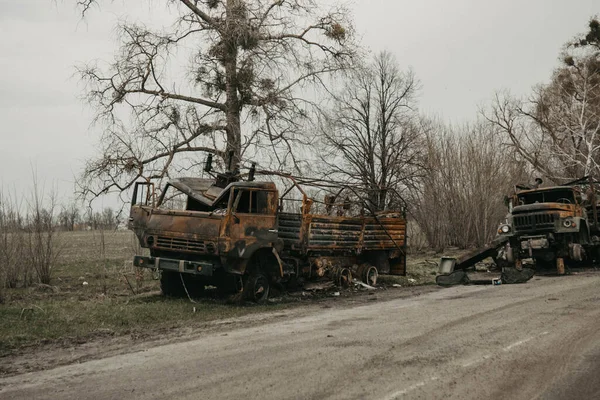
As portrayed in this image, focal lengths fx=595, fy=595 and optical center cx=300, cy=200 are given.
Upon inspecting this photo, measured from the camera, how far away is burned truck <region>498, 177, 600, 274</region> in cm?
1731

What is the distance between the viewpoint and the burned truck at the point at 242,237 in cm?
1202

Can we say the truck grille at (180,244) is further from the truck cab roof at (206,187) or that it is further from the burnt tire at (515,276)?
the burnt tire at (515,276)

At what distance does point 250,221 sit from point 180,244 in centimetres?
150

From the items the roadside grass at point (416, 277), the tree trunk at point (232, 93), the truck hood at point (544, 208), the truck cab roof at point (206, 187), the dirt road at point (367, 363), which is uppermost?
the tree trunk at point (232, 93)

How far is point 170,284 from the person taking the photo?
530 inches

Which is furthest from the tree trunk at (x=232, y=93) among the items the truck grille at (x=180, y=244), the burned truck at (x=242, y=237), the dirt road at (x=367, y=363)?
the dirt road at (x=367, y=363)

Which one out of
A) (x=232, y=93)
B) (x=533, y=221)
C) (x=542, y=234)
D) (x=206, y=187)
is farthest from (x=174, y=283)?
(x=542, y=234)

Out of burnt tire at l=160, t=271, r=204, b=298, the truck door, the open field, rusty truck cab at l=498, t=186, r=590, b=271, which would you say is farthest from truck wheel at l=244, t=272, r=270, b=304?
rusty truck cab at l=498, t=186, r=590, b=271

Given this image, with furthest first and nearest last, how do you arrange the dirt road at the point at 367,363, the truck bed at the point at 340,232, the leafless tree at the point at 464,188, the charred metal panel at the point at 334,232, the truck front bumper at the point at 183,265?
the leafless tree at the point at 464,188
the charred metal panel at the point at 334,232
the truck bed at the point at 340,232
the truck front bumper at the point at 183,265
the dirt road at the point at 367,363

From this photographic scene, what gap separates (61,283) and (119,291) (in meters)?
3.00

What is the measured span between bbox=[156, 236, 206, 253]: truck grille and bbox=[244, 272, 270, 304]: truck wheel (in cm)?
136

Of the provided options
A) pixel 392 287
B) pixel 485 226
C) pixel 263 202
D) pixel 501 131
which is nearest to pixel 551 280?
pixel 392 287

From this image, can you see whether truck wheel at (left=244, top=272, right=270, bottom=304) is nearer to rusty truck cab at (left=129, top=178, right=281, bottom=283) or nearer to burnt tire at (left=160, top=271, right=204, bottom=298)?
rusty truck cab at (left=129, top=178, right=281, bottom=283)

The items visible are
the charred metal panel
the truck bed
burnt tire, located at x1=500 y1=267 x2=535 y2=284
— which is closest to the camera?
the truck bed
